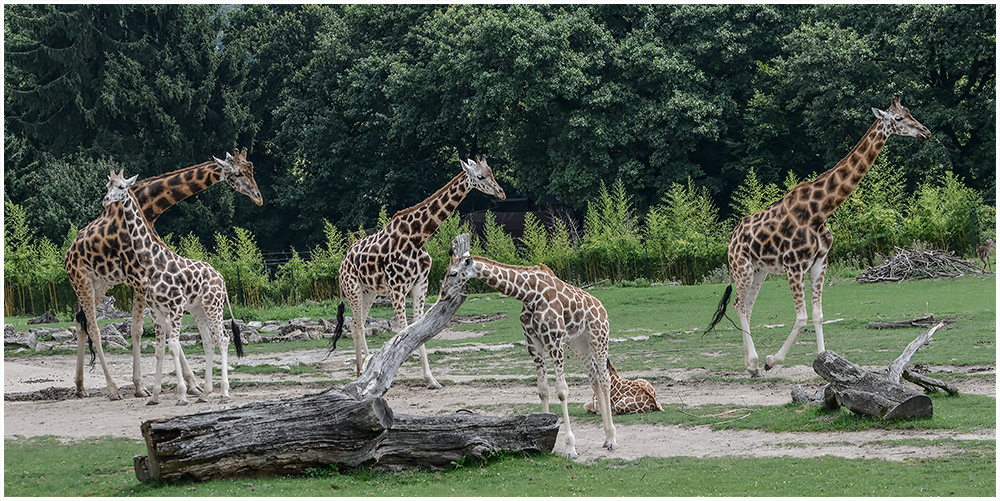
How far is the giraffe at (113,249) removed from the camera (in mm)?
15312

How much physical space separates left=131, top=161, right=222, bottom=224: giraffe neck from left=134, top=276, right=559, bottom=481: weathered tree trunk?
8.06m

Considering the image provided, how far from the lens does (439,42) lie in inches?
1737

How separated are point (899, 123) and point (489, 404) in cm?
748

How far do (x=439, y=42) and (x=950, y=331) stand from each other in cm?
2995

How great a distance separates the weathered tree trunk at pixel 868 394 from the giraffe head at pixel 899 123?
198 inches

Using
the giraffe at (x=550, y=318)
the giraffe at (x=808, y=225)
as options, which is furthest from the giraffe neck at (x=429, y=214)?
the giraffe at (x=550, y=318)

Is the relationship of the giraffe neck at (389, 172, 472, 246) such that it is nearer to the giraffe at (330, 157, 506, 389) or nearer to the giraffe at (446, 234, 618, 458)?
A: the giraffe at (330, 157, 506, 389)

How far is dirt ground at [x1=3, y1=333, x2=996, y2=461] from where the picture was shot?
416 inches

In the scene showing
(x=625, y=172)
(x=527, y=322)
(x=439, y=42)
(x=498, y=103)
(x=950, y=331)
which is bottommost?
(x=950, y=331)

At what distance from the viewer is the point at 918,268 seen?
2777 centimetres

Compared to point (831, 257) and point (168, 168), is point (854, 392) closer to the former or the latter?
point (831, 257)

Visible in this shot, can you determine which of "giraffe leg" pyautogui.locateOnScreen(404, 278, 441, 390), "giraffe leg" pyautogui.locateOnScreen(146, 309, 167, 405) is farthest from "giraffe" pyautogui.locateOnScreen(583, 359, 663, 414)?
"giraffe leg" pyautogui.locateOnScreen(146, 309, 167, 405)

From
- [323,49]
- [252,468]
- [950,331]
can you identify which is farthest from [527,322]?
[323,49]

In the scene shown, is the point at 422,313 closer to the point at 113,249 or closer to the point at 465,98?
the point at 113,249
